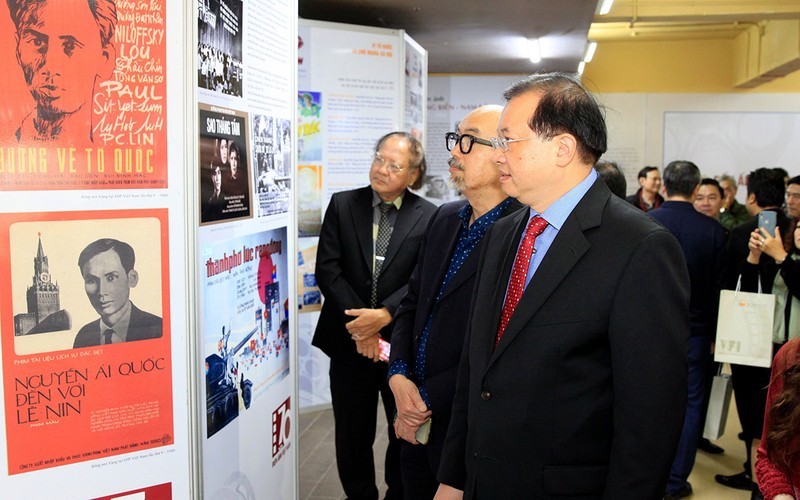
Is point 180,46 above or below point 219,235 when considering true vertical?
above

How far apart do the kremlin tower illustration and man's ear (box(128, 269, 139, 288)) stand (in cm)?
17

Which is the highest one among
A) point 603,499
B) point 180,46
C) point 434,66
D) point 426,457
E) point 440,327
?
point 434,66

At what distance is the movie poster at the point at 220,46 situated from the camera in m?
2.05

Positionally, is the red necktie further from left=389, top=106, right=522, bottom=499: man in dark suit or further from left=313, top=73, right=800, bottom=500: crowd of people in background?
left=389, top=106, right=522, bottom=499: man in dark suit

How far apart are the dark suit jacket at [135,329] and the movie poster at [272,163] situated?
702mm

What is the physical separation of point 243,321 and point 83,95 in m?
0.95

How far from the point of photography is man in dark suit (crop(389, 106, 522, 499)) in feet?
7.79

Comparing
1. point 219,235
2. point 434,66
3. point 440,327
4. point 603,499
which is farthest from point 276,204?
point 434,66

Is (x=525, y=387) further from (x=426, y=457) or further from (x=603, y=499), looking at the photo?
(x=426, y=457)

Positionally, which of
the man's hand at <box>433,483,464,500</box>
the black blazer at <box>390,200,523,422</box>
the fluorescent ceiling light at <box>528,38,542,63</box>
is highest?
the fluorescent ceiling light at <box>528,38,542,63</box>

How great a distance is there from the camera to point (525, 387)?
165cm

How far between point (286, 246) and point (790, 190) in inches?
139

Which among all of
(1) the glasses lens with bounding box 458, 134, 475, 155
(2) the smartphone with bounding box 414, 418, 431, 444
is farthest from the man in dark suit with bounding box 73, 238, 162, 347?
(1) the glasses lens with bounding box 458, 134, 475, 155

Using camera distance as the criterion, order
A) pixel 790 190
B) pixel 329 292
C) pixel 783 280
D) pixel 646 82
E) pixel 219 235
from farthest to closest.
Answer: pixel 646 82, pixel 790 190, pixel 783 280, pixel 329 292, pixel 219 235
